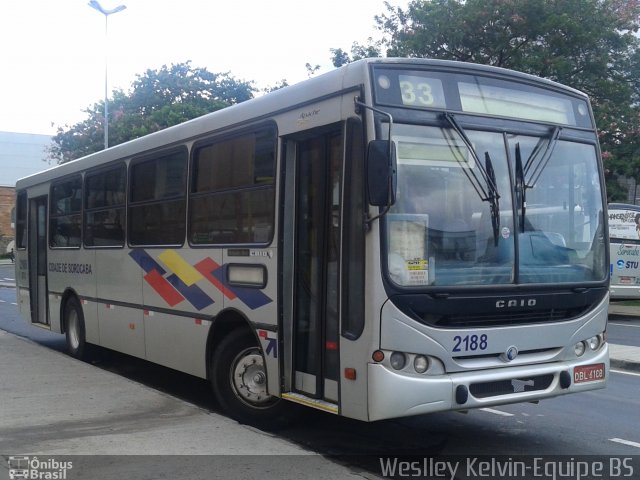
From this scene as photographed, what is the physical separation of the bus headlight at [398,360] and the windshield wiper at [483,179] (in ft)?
4.00

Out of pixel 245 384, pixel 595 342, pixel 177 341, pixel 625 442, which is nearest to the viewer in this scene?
pixel 595 342

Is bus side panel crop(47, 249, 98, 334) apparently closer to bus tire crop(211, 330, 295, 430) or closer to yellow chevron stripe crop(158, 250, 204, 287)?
yellow chevron stripe crop(158, 250, 204, 287)

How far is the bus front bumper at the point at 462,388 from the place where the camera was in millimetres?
5719

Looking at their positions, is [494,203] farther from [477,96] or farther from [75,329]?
[75,329]

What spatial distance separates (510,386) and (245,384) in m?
2.78

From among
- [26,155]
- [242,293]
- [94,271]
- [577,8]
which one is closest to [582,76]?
[577,8]

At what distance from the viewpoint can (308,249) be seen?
266 inches

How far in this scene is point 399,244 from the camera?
19.2ft

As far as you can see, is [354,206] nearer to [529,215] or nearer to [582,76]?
[529,215]

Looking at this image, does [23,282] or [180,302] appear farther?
[23,282]

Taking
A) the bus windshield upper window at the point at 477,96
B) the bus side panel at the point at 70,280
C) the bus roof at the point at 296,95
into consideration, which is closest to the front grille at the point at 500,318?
the bus windshield upper window at the point at 477,96

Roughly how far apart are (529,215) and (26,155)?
223 ft

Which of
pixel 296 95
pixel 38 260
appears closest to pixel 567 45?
pixel 38 260

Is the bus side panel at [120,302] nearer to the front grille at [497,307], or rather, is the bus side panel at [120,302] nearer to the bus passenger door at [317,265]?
the bus passenger door at [317,265]
